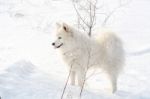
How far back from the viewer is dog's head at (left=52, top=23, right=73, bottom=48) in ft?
19.8

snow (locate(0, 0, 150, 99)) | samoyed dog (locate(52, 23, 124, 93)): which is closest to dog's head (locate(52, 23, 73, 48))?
samoyed dog (locate(52, 23, 124, 93))

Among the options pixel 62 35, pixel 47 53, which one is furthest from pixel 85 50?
pixel 47 53

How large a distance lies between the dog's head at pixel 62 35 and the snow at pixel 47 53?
0.54 m

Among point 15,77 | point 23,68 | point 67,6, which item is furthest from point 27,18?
point 15,77

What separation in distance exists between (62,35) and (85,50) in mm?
479

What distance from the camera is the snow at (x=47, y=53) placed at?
5.61 m

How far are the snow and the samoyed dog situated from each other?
37 centimetres

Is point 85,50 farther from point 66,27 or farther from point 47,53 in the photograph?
point 47,53

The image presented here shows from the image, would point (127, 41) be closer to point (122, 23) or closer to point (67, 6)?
point (122, 23)

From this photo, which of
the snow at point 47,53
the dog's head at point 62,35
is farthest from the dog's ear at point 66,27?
the snow at point 47,53

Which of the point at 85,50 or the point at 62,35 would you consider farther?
the point at 85,50

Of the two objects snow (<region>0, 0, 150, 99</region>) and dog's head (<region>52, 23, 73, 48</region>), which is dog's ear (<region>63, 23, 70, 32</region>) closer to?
dog's head (<region>52, 23, 73, 48</region>)

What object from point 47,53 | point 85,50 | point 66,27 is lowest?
point 47,53

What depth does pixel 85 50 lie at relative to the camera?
620cm
